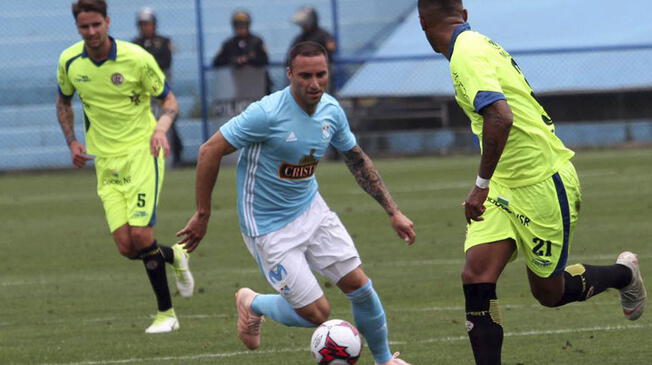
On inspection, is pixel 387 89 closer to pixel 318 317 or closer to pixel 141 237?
pixel 141 237

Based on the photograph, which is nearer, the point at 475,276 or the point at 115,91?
the point at 475,276

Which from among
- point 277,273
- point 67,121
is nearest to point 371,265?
point 67,121

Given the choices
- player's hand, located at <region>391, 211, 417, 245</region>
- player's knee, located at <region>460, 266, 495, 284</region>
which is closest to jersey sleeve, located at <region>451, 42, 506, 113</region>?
player's knee, located at <region>460, 266, 495, 284</region>

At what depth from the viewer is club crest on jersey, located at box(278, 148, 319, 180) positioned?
771 cm

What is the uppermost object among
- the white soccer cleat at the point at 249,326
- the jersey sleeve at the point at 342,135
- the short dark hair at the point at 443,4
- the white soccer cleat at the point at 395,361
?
the short dark hair at the point at 443,4

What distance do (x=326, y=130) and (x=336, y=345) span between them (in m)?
1.24

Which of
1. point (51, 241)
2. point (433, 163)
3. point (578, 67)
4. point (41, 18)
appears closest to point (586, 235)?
point (51, 241)

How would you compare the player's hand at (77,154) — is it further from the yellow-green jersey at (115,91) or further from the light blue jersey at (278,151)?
the light blue jersey at (278,151)

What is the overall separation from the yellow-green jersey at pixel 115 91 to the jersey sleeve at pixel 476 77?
13.9ft

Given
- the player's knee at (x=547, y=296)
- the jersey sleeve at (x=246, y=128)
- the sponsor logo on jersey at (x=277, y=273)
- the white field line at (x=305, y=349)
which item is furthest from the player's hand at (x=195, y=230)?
the player's knee at (x=547, y=296)

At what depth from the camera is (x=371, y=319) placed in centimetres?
773

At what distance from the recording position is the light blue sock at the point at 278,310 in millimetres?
8031

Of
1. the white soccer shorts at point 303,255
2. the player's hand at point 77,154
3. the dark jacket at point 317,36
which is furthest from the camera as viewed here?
the dark jacket at point 317,36

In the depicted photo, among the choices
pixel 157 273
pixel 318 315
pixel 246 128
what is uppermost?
pixel 246 128
